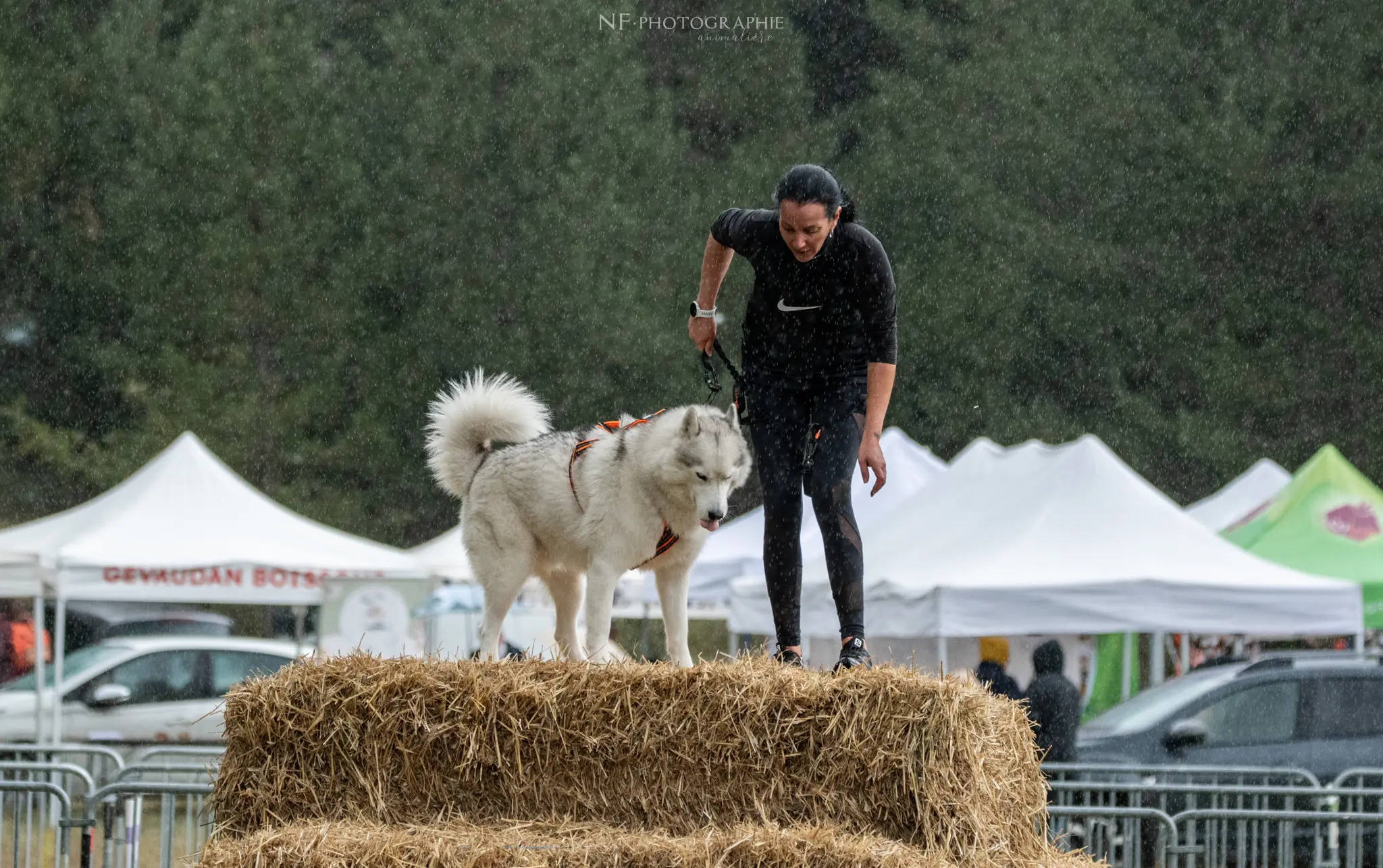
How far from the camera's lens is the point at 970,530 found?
13234mm

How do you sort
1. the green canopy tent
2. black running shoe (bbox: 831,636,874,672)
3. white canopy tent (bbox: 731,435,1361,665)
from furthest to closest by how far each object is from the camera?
the green canopy tent, white canopy tent (bbox: 731,435,1361,665), black running shoe (bbox: 831,636,874,672)

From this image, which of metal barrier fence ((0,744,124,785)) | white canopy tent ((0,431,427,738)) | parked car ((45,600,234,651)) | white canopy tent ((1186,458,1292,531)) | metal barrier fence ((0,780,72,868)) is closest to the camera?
metal barrier fence ((0,780,72,868))

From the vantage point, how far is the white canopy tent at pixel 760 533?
15.3m

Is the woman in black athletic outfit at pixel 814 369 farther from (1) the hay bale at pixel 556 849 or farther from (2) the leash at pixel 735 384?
(1) the hay bale at pixel 556 849

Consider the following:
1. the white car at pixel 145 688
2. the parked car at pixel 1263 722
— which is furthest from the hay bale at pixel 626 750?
the white car at pixel 145 688

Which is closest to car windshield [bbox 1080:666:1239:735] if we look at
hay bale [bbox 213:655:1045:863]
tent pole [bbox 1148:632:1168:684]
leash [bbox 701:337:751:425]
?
tent pole [bbox 1148:632:1168:684]

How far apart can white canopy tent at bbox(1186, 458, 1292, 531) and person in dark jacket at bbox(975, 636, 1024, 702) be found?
297 inches

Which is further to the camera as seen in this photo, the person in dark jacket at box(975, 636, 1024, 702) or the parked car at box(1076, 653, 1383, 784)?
the parked car at box(1076, 653, 1383, 784)

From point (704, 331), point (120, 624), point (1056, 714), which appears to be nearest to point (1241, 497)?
point (1056, 714)

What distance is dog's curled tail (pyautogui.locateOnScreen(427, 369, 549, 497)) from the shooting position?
239 inches

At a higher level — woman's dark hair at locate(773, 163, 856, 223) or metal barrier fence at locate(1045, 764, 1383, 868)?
woman's dark hair at locate(773, 163, 856, 223)

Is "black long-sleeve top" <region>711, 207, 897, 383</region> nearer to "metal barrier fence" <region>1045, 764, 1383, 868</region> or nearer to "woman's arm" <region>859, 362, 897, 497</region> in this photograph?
"woman's arm" <region>859, 362, 897, 497</region>

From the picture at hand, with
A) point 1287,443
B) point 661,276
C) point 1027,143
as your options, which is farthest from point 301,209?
point 1287,443

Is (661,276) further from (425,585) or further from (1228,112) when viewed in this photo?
(425,585)
